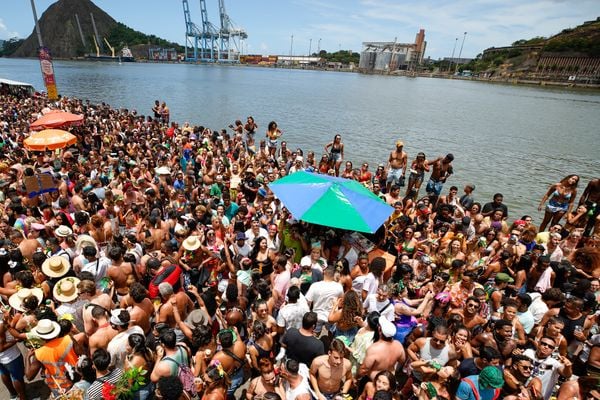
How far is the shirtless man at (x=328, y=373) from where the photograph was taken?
10.7 feet

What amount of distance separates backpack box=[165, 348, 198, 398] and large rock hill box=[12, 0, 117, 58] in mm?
186710

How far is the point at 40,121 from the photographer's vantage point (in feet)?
38.7

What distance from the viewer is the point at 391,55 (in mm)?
166250

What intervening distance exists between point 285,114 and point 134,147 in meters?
20.6

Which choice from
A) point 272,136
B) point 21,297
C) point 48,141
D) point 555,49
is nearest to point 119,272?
point 21,297

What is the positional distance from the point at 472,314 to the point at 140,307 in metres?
4.40

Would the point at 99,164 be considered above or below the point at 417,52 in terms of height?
below

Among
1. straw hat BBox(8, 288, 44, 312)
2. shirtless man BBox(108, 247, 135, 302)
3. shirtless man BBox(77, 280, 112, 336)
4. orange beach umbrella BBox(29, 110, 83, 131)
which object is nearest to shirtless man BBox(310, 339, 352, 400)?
shirtless man BBox(77, 280, 112, 336)

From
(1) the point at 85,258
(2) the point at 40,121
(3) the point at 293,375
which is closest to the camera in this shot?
(3) the point at 293,375

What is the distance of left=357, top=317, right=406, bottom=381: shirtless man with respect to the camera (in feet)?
11.2

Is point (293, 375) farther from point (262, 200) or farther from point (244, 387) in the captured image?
point (262, 200)

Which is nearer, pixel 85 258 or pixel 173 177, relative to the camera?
pixel 85 258

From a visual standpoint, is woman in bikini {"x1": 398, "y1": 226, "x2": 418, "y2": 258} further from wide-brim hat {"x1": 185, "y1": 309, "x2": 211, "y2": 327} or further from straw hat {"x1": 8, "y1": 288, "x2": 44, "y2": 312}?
straw hat {"x1": 8, "y1": 288, "x2": 44, "y2": 312}

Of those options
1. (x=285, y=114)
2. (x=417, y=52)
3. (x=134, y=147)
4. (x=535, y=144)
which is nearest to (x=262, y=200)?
(x=134, y=147)
